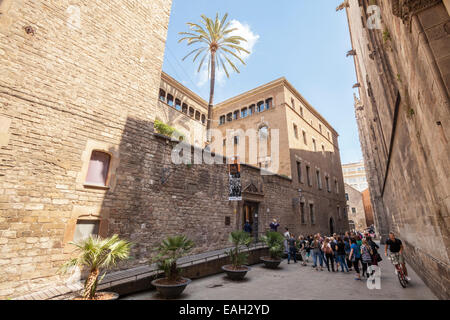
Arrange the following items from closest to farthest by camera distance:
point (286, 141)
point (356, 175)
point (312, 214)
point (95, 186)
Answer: point (95, 186) → point (286, 141) → point (312, 214) → point (356, 175)

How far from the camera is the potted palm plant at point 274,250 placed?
32.8ft

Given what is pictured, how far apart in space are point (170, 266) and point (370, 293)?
19.6ft

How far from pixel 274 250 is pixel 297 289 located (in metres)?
3.63

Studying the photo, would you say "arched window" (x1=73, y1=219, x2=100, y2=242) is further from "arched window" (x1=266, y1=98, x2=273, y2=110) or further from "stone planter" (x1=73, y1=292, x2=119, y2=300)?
"arched window" (x1=266, y1=98, x2=273, y2=110)

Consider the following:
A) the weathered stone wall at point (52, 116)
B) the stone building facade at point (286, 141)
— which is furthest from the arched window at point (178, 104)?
the weathered stone wall at point (52, 116)

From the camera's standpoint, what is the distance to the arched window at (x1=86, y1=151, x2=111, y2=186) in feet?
23.7

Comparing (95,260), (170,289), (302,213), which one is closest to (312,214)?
(302,213)

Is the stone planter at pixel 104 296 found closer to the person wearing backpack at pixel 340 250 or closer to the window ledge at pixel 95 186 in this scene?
the window ledge at pixel 95 186

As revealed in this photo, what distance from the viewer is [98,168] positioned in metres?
7.42

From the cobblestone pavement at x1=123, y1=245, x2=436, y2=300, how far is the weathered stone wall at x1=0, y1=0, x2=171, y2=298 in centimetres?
313

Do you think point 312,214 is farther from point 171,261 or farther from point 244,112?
point 171,261

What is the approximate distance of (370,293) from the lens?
6.18 m

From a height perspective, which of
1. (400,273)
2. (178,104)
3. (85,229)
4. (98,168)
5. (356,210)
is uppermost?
(178,104)
